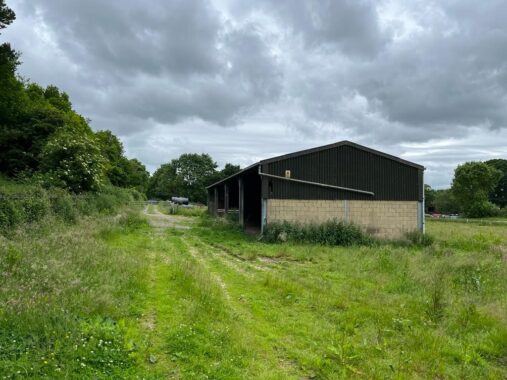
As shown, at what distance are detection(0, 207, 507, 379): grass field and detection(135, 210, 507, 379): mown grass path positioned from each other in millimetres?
21

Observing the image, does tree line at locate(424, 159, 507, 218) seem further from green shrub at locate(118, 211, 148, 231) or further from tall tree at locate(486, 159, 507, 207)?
green shrub at locate(118, 211, 148, 231)

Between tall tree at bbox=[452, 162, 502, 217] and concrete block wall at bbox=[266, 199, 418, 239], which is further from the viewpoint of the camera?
tall tree at bbox=[452, 162, 502, 217]

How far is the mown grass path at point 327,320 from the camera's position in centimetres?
430

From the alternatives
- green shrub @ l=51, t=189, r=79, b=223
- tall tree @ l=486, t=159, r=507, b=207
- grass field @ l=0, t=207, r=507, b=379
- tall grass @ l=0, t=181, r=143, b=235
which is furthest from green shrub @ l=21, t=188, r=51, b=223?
tall tree @ l=486, t=159, r=507, b=207

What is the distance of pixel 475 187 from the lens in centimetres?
5500

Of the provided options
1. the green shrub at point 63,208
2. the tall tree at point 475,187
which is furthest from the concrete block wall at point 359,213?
the tall tree at point 475,187

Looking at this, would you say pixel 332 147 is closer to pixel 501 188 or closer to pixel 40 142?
pixel 40 142

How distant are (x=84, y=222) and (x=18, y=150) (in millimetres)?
14881

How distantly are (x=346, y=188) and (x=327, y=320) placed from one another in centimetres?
1255

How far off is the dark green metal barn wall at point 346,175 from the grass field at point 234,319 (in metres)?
8.19

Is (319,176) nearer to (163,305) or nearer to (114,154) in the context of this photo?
(163,305)

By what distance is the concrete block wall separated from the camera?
17.6m

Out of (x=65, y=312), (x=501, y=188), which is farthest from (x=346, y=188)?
Answer: (x=501, y=188)

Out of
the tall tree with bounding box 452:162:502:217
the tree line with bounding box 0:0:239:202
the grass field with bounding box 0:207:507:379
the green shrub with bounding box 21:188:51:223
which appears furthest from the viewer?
the tall tree with bounding box 452:162:502:217
